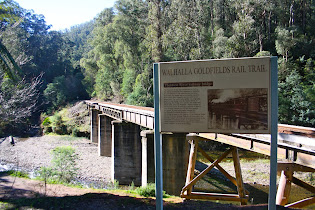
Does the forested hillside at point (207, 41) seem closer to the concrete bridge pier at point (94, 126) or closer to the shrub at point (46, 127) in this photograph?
the shrub at point (46, 127)

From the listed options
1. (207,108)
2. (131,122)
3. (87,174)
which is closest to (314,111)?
(131,122)

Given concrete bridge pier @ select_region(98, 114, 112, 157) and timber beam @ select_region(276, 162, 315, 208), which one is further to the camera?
concrete bridge pier @ select_region(98, 114, 112, 157)

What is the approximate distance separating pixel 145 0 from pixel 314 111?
29.1 metres

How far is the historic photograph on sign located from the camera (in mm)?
3990

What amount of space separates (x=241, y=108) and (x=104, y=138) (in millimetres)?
23443

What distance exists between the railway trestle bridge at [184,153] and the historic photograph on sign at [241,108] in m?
2.51

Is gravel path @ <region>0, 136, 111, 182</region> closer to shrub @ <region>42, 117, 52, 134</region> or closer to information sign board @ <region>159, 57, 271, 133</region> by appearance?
shrub @ <region>42, 117, 52, 134</region>

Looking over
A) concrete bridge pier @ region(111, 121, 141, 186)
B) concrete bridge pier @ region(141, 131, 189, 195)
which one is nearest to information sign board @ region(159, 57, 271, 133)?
Result: concrete bridge pier @ region(141, 131, 189, 195)

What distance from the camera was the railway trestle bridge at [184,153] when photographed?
642cm

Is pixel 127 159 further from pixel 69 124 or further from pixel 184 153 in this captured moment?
pixel 69 124

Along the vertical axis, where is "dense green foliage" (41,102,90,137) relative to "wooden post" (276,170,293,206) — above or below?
below

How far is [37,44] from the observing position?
223 feet

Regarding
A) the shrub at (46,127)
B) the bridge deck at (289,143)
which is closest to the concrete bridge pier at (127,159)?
the bridge deck at (289,143)

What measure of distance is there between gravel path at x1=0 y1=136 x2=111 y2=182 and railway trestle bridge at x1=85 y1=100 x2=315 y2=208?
184 centimetres
